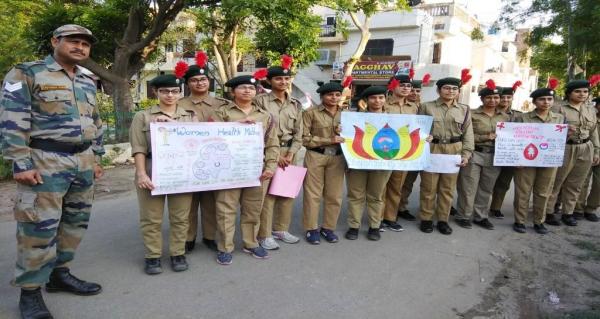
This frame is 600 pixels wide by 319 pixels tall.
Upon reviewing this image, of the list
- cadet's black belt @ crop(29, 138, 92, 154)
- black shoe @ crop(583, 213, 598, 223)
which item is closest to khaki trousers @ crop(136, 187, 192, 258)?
cadet's black belt @ crop(29, 138, 92, 154)

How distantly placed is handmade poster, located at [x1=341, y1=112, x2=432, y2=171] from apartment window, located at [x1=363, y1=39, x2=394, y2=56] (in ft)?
67.7

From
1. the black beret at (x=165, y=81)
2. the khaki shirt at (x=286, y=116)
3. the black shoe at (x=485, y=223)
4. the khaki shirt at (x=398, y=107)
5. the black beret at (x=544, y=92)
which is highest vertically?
the black beret at (x=544, y=92)

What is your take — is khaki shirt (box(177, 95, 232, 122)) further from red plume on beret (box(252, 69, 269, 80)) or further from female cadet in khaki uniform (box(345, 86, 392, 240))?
female cadet in khaki uniform (box(345, 86, 392, 240))

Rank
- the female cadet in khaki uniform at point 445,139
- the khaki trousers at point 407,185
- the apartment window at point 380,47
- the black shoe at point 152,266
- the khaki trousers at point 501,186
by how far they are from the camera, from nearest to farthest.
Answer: the black shoe at point 152,266 < the female cadet in khaki uniform at point 445,139 < the khaki trousers at point 501,186 < the khaki trousers at point 407,185 < the apartment window at point 380,47

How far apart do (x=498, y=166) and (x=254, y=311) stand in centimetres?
365

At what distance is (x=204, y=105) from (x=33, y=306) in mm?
2161

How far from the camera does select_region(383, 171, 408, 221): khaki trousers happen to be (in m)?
4.94

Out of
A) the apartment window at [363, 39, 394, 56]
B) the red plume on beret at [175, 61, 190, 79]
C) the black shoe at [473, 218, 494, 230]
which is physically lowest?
the black shoe at [473, 218, 494, 230]

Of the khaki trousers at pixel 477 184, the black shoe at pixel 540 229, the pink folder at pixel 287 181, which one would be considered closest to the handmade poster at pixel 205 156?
the pink folder at pixel 287 181

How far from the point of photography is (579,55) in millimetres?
11625

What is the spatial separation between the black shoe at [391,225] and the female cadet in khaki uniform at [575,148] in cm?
219

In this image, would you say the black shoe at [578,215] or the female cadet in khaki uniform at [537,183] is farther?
the black shoe at [578,215]

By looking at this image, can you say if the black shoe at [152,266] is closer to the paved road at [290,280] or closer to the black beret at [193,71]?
the paved road at [290,280]

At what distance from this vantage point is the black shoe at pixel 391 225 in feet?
16.1
